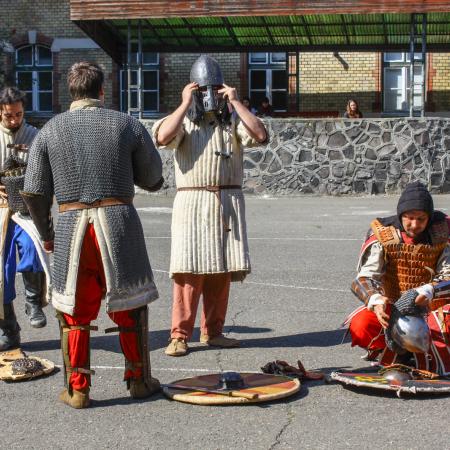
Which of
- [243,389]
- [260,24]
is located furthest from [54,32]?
[243,389]

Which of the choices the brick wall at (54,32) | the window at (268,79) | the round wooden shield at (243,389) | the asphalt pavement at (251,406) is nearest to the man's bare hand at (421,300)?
the asphalt pavement at (251,406)

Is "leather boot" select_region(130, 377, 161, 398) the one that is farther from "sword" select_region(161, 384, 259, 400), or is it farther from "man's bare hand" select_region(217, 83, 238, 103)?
"man's bare hand" select_region(217, 83, 238, 103)

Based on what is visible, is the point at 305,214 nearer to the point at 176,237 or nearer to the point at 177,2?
the point at 177,2

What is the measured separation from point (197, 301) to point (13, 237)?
137 centimetres

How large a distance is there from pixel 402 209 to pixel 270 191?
14.9 meters

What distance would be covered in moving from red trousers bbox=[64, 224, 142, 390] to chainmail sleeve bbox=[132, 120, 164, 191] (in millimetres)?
427

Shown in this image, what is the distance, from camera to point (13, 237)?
765cm

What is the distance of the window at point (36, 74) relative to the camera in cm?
3141

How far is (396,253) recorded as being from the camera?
259 inches

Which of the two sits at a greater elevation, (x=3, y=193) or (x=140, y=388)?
(x=3, y=193)

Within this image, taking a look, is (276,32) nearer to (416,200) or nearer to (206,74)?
(206,74)

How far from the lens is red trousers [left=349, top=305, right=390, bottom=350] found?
6504mm

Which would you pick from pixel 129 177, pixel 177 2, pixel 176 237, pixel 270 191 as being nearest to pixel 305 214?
pixel 270 191

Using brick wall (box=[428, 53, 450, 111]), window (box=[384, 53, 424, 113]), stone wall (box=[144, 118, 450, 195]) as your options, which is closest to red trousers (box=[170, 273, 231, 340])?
stone wall (box=[144, 118, 450, 195])
